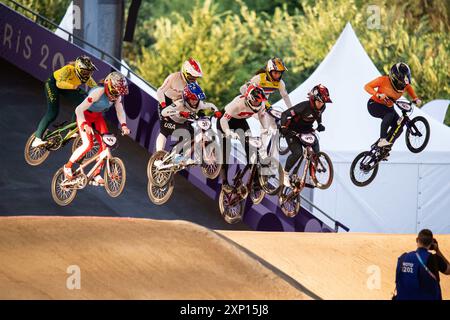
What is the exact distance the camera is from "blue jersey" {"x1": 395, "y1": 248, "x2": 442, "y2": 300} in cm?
1497

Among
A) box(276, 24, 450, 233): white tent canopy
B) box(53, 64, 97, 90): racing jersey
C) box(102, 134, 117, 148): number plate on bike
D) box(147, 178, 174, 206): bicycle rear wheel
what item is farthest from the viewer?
box(276, 24, 450, 233): white tent canopy

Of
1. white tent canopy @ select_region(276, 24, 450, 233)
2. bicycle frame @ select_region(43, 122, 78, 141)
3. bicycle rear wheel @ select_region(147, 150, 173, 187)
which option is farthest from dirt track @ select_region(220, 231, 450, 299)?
bicycle frame @ select_region(43, 122, 78, 141)

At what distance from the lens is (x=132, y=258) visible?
19.0 meters

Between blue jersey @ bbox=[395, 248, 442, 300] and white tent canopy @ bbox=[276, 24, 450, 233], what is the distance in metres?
11.7

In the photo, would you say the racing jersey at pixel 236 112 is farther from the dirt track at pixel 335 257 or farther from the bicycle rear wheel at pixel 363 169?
the bicycle rear wheel at pixel 363 169

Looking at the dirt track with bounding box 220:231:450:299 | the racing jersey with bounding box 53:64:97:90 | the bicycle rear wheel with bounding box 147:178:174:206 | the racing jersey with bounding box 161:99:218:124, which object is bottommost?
the dirt track with bounding box 220:231:450:299

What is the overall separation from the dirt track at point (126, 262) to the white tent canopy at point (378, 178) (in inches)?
283

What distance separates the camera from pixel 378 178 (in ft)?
90.2

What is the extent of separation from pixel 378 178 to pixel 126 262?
408 inches

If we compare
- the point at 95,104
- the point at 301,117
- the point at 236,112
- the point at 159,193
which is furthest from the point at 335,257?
the point at 95,104

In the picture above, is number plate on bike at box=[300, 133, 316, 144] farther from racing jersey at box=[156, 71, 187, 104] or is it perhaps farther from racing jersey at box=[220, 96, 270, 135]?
racing jersey at box=[156, 71, 187, 104]

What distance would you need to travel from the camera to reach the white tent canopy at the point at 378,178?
2719cm

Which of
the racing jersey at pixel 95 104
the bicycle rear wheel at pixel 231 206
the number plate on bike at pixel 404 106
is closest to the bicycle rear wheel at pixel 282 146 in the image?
the bicycle rear wheel at pixel 231 206
